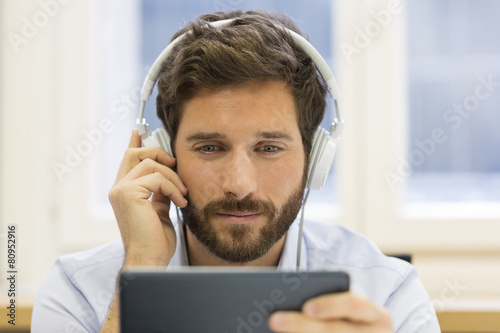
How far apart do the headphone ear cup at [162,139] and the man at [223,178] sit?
17 millimetres

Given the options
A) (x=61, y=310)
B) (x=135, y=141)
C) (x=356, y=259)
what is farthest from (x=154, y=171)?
(x=356, y=259)

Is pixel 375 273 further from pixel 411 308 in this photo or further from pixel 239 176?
pixel 239 176

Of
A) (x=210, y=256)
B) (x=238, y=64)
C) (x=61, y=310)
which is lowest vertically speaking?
(x=61, y=310)

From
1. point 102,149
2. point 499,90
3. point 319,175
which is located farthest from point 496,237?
point 102,149

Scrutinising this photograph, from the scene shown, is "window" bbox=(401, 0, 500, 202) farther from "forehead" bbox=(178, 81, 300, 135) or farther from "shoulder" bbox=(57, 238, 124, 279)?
"shoulder" bbox=(57, 238, 124, 279)

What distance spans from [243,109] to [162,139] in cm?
24

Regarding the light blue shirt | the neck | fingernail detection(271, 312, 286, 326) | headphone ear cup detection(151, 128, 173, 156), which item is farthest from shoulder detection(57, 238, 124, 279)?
fingernail detection(271, 312, 286, 326)

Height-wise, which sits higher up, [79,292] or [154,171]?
[154,171]

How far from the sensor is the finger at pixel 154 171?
4.15 feet

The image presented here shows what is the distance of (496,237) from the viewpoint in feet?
7.02

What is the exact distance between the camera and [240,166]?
1186mm

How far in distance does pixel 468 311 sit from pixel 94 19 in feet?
5.70

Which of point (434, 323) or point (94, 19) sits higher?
point (94, 19)

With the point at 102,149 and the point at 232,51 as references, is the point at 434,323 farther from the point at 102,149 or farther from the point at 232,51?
the point at 102,149
